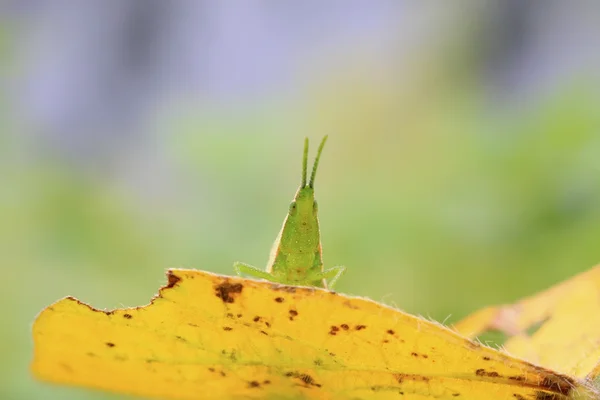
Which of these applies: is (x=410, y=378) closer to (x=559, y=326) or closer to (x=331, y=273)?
(x=559, y=326)

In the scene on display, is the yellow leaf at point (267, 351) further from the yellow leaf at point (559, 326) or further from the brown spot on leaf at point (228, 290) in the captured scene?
the yellow leaf at point (559, 326)

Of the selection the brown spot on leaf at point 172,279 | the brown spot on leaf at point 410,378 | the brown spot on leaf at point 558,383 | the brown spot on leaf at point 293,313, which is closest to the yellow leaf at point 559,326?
the brown spot on leaf at point 558,383

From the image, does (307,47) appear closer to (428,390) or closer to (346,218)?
(346,218)

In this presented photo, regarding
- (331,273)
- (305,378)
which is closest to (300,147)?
(331,273)

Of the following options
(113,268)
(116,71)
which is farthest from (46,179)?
(116,71)

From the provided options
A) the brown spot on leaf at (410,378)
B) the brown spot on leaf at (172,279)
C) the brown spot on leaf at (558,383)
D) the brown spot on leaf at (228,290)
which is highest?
the brown spot on leaf at (172,279)

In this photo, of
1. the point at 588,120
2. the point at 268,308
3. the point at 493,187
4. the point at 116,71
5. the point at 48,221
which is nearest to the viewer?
the point at 268,308
